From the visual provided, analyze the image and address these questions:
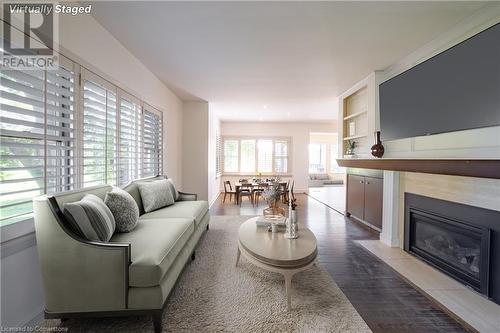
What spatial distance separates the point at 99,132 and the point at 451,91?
12.4 feet

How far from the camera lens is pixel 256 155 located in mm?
8953

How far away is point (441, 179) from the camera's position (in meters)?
2.65

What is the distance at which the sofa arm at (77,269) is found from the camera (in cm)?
159

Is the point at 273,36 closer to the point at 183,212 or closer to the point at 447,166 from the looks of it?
the point at 447,166

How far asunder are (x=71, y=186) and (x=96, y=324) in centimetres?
126

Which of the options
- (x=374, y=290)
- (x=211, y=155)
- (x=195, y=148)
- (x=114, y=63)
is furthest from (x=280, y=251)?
(x=211, y=155)

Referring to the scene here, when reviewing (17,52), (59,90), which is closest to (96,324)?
(59,90)

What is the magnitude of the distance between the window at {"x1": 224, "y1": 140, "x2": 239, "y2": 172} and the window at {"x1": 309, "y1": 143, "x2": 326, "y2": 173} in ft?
17.7

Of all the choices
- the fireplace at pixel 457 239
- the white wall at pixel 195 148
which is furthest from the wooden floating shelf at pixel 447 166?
the white wall at pixel 195 148

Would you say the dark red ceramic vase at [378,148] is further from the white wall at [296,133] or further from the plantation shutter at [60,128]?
the white wall at [296,133]

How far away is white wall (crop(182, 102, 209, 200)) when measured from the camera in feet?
19.0

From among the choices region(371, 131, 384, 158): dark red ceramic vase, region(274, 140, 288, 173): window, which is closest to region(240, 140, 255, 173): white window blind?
region(274, 140, 288, 173): window

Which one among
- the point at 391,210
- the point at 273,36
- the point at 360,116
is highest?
the point at 273,36

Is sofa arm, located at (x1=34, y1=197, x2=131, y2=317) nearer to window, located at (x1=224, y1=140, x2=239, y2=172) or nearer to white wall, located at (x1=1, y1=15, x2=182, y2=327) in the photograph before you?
white wall, located at (x1=1, y1=15, x2=182, y2=327)
